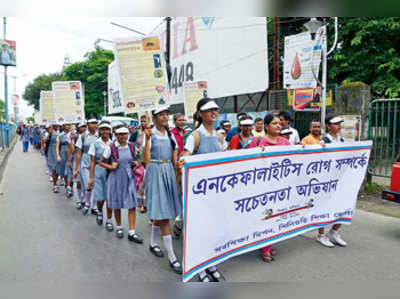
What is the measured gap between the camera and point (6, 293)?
10.1 ft

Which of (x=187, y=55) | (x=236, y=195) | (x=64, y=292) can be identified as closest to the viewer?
(x=64, y=292)

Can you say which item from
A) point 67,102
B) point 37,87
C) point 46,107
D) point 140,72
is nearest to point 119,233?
point 140,72

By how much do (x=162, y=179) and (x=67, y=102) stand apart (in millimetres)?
5971

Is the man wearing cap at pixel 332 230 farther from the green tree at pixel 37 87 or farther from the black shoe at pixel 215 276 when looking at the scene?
the green tree at pixel 37 87

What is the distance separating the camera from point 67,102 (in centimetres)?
869

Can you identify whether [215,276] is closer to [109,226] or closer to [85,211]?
[109,226]

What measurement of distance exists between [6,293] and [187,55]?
615 inches

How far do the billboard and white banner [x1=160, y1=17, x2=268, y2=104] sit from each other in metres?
18.2

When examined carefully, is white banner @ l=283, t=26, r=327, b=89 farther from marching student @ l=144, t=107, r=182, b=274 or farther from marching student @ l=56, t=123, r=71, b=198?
marching student @ l=56, t=123, r=71, b=198

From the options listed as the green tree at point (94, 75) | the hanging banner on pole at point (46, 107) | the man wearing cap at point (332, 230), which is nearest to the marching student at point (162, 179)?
the man wearing cap at point (332, 230)

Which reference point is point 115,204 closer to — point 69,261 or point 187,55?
point 69,261

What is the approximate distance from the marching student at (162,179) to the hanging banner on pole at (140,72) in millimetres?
1452

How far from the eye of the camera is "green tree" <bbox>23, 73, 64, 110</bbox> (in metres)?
61.0
